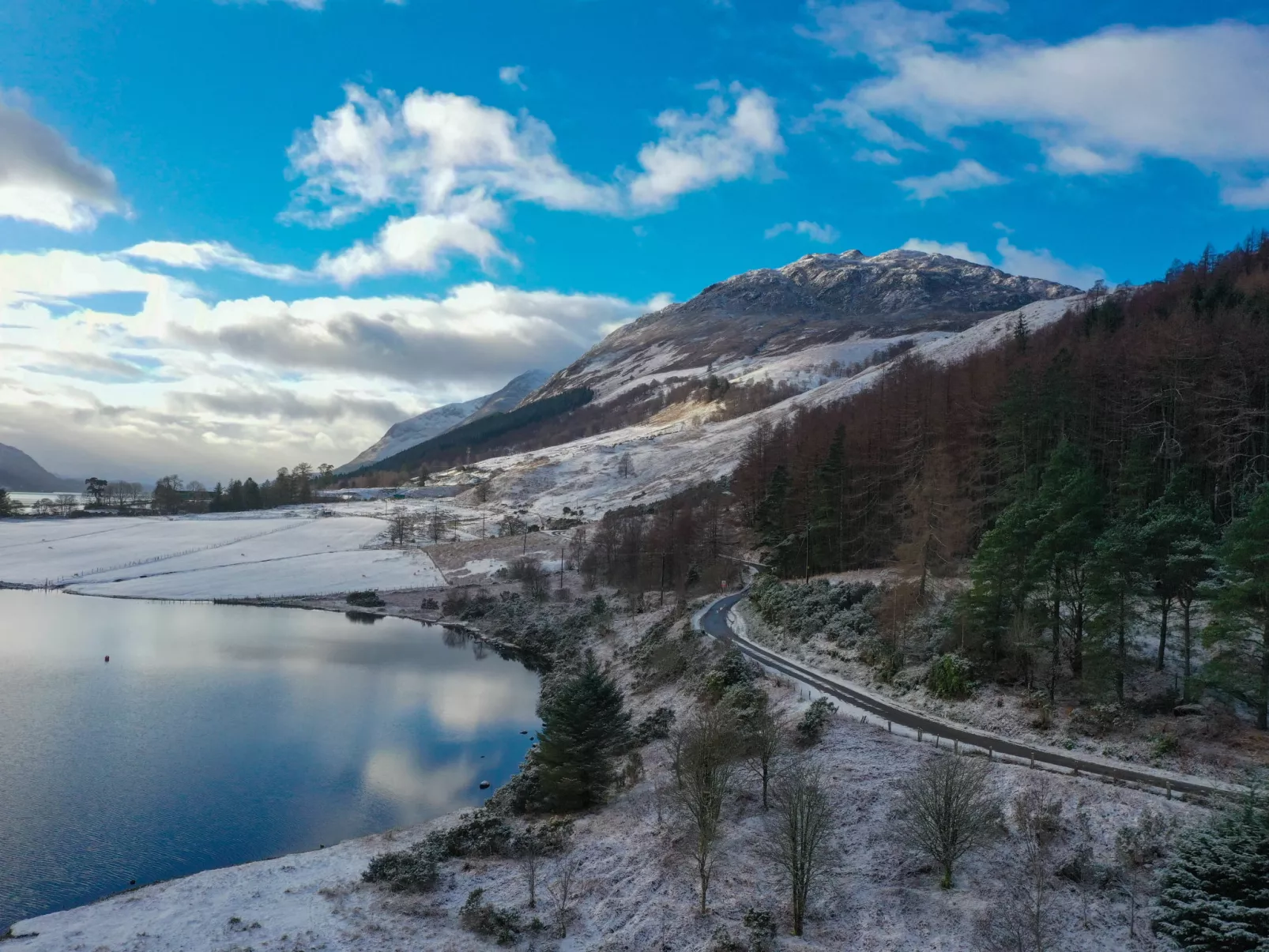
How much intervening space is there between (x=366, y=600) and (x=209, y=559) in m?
36.3

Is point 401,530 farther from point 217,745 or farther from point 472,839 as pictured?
point 472,839

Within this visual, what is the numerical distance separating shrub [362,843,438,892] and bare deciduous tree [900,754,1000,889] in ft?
52.9

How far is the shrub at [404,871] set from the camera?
25.2m

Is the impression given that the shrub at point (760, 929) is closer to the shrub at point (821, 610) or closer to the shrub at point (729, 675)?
the shrub at point (729, 675)

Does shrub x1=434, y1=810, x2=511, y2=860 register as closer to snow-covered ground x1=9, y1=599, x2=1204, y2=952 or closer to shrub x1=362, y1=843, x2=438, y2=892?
snow-covered ground x1=9, y1=599, x2=1204, y2=952

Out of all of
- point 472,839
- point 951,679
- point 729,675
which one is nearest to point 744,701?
point 729,675

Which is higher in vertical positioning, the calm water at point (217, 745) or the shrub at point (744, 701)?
the shrub at point (744, 701)

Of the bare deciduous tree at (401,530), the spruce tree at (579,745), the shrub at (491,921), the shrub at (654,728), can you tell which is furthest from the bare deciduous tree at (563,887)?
the bare deciduous tree at (401,530)

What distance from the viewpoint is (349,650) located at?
69.2 metres

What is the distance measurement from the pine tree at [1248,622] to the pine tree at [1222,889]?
34.7 ft

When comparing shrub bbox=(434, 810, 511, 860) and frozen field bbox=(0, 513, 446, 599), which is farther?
frozen field bbox=(0, 513, 446, 599)

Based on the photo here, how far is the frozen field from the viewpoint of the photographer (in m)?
102

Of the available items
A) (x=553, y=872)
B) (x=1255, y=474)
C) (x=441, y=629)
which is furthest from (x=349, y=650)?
(x=1255, y=474)

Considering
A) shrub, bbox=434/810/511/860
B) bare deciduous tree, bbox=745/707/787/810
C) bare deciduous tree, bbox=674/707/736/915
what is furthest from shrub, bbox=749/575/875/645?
shrub, bbox=434/810/511/860
